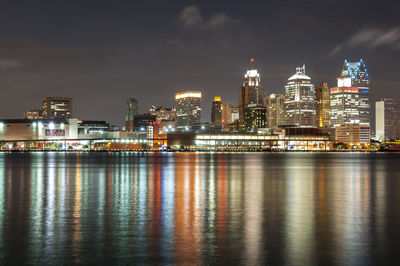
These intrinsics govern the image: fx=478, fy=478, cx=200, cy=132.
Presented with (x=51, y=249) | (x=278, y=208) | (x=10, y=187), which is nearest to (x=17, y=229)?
(x=51, y=249)

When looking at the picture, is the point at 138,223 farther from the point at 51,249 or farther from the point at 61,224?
the point at 51,249

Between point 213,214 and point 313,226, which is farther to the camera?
point 213,214

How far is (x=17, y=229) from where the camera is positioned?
69.1ft

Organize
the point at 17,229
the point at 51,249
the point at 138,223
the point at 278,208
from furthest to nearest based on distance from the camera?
the point at 278,208, the point at 138,223, the point at 17,229, the point at 51,249

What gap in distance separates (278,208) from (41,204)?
14497mm

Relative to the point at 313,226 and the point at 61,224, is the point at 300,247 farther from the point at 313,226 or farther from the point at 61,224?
the point at 61,224

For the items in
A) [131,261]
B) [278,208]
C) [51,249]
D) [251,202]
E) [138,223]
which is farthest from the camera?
[251,202]

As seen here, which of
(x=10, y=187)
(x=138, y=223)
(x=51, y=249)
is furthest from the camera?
(x=10, y=187)

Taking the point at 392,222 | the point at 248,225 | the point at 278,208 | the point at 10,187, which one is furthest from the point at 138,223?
the point at 10,187

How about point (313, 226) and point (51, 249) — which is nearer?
point (51, 249)

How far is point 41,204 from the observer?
29562 millimetres

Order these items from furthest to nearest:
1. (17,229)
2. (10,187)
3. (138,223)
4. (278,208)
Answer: (10,187) < (278,208) < (138,223) < (17,229)

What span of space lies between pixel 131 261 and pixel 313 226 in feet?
32.2

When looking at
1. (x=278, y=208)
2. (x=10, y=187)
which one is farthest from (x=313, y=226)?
(x=10, y=187)
